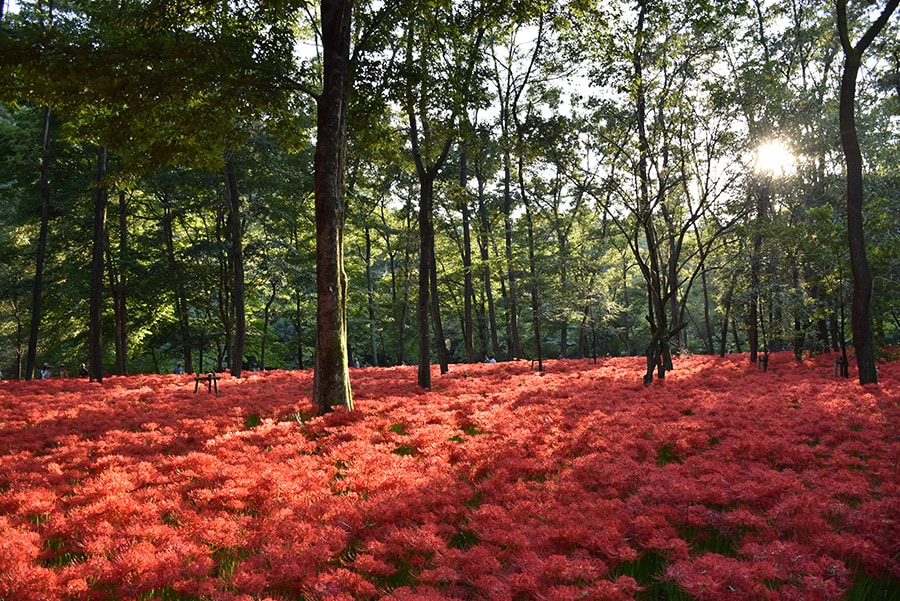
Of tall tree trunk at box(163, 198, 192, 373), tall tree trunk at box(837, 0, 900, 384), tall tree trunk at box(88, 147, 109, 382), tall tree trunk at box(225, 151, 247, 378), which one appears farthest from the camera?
tall tree trunk at box(163, 198, 192, 373)

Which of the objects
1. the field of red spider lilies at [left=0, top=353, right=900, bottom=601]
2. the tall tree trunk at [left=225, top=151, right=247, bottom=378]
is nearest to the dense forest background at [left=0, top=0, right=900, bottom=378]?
the tall tree trunk at [left=225, top=151, right=247, bottom=378]

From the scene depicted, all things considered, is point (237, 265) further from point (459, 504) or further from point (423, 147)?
point (459, 504)

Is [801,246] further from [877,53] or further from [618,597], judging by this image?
[618,597]

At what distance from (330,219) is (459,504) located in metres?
6.65

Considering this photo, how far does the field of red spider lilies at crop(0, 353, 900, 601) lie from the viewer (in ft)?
10.7

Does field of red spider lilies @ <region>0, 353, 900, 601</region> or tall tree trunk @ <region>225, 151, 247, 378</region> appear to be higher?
tall tree trunk @ <region>225, 151, 247, 378</region>

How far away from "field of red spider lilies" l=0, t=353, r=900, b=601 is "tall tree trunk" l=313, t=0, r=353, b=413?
0.85 metres

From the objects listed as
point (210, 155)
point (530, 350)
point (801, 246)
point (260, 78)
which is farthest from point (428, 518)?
point (530, 350)

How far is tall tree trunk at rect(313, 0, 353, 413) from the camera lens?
9500mm

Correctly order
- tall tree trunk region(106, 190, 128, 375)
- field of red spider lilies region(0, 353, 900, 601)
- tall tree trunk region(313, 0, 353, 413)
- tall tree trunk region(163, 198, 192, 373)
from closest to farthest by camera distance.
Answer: field of red spider lilies region(0, 353, 900, 601), tall tree trunk region(313, 0, 353, 413), tall tree trunk region(106, 190, 128, 375), tall tree trunk region(163, 198, 192, 373)

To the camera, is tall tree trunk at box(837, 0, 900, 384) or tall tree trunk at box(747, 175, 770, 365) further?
tall tree trunk at box(747, 175, 770, 365)

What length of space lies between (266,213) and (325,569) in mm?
20782

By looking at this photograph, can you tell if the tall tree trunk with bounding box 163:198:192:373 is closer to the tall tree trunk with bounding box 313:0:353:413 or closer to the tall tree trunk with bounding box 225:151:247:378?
the tall tree trunk with bounding box 225:151:247:378

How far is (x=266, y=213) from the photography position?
21.9m
